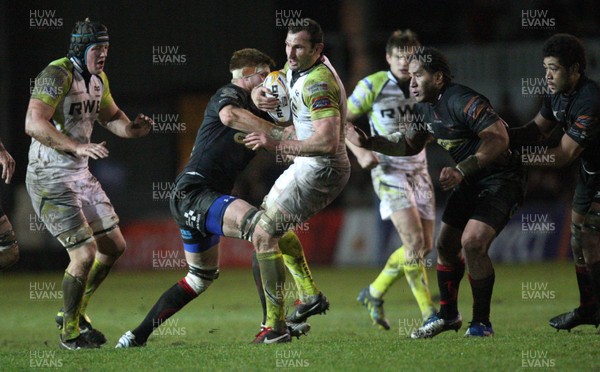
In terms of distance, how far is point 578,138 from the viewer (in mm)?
8156

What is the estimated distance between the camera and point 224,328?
10.1 metres

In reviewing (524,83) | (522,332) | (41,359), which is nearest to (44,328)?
(41,359)

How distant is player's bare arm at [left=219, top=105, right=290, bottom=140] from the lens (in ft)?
26.2

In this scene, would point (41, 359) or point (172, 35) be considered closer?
point (41, 359)

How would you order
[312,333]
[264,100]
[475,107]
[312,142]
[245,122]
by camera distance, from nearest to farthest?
1. [312,142]
2. [245,122]
3. [264,100]
4. [475,107]
5. [312,333]

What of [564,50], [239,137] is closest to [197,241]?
[239,137]

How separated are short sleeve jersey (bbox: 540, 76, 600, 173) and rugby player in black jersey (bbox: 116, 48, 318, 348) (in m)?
2.55

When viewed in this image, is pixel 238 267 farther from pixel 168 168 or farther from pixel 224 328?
pixel 224 328

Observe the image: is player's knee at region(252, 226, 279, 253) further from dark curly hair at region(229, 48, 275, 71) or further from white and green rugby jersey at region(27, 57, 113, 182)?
white and green rugby jersey at region(27, 57, 113, 182)

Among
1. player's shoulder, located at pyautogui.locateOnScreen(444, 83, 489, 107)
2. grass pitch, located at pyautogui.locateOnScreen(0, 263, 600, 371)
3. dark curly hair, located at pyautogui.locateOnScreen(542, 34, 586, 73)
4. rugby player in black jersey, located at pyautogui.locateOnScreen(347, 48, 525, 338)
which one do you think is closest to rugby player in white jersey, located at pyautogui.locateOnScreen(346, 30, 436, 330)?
grass pitch, located at pyautogui.locateOnScreen(0, 263, 600, 371)

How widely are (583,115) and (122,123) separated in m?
4.32

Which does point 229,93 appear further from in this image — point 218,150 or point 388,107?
point 388,107

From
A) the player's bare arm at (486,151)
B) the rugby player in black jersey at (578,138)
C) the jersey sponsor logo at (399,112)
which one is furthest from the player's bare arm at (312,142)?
the jersey sponsor logo at (399,112)

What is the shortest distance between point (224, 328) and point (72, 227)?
232 centimetres
